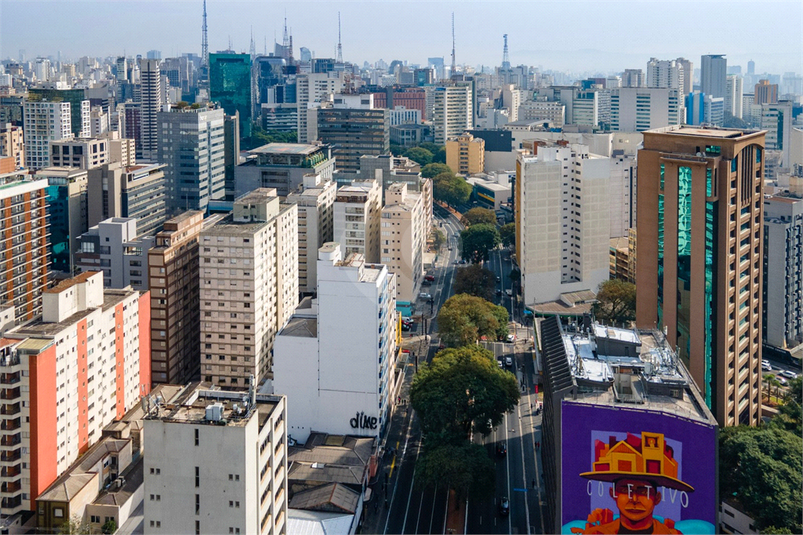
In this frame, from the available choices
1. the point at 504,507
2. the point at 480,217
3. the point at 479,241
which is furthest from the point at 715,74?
the point at 504,507

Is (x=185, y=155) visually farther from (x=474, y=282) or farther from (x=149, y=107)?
(x=149, y=107)

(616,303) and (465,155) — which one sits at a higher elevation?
(465,155)

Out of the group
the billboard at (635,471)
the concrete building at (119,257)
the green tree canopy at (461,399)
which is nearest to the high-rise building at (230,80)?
the concrete building at (119,257)

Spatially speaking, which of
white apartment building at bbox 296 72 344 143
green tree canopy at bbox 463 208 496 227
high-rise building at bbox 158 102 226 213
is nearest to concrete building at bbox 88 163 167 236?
high-rise building at bbox 158 102 226 213

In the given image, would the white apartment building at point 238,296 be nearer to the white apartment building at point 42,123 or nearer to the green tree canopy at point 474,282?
the green tree canopy at point 474,282

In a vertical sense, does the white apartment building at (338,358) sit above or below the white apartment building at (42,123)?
below

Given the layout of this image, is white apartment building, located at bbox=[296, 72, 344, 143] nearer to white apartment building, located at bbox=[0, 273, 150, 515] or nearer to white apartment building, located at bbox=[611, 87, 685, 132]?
white apartment building, located at bbox=[611, 87, 685, 132]

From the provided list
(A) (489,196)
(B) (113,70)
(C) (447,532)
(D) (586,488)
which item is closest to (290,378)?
(C) (447,532)
